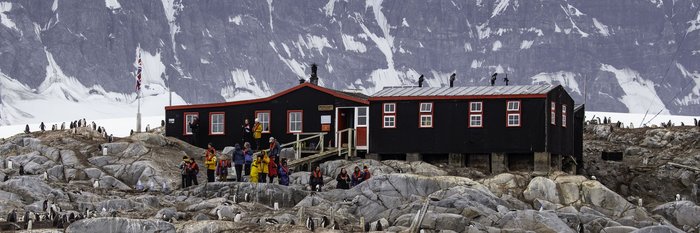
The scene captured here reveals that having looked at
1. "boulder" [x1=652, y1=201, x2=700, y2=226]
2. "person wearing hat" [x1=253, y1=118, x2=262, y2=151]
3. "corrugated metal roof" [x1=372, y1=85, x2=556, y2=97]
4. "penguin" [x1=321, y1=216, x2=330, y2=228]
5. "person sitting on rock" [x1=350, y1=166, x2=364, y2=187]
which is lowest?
"boulder" [x1=652, y1=201, x2=700, y2=226]

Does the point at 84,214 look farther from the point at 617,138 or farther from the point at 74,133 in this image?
the point at 617,138

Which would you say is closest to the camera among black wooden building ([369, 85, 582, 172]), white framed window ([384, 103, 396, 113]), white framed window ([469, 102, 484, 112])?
black wooden building ([369, 85, 582, 172])

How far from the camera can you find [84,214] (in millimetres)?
43875

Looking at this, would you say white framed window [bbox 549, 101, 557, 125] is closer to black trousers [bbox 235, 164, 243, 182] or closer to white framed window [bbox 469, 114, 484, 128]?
white framed window [bbox 469, 114, 484, 128]

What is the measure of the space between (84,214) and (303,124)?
70.0ft

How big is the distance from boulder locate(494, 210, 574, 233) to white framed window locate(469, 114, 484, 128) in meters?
14.6

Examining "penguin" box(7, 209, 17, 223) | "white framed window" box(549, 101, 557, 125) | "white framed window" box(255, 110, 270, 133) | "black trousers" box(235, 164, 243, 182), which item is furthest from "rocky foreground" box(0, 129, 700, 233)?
"white framed window" box(549, 101, 557, 125)

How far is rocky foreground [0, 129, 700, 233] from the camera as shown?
43781mm

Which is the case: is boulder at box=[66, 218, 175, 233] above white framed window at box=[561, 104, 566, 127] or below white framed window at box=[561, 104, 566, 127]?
below

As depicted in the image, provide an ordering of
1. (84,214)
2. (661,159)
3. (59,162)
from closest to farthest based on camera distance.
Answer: (84,214)
(59,162)
(661,159)

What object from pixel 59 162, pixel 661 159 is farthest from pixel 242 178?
pixel 661 159

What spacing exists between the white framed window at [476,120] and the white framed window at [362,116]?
4595mm

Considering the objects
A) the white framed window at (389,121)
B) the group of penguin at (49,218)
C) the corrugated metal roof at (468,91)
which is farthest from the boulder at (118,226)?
the corrugated metal roof at (468,91)

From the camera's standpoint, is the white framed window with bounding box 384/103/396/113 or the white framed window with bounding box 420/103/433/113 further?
the white framed window with bounding box 384/103/396/113
